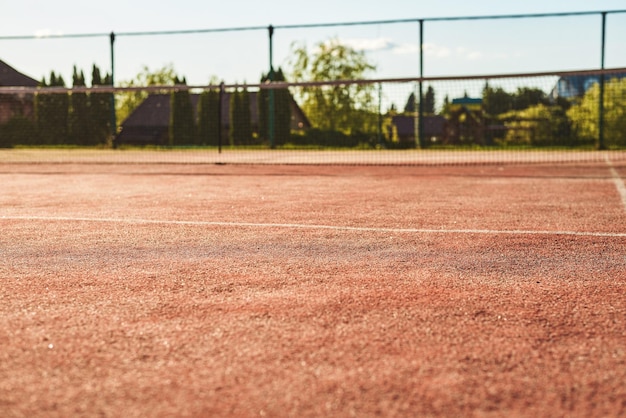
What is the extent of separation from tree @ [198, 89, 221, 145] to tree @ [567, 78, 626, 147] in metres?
15.3

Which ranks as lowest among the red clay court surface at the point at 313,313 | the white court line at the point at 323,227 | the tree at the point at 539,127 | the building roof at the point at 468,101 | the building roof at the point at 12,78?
the red clay court surface at the point at 313,313

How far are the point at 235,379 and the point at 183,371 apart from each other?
17 cm

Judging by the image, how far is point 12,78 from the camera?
1416 inches

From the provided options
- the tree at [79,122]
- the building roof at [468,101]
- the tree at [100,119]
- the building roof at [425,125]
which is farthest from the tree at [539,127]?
the tree at [79,122]

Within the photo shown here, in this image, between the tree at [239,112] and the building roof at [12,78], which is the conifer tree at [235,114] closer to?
the tree at [239,112]

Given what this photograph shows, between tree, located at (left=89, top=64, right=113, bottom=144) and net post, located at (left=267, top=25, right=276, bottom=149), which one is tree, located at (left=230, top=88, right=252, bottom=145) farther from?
net post, located at (left=267, top=25, right=276, bottom=149)

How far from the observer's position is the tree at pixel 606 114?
1931 cm

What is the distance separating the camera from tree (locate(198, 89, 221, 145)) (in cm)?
3088

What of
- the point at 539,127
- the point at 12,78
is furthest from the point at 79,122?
the point at 539,127

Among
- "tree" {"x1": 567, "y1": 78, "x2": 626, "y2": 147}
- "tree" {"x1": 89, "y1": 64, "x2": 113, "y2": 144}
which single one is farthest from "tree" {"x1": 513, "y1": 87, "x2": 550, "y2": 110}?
"tree" {"x1": 89, "y1": 64, "x2": 113, "y2": 144}

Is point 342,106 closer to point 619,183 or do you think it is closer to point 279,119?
point 279,119

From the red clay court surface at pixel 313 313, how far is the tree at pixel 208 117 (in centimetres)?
2505

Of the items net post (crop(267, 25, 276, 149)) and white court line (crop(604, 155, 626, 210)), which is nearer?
white court line (crop(604, 155, 626, 210))

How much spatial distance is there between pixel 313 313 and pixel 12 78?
37.1 meters
